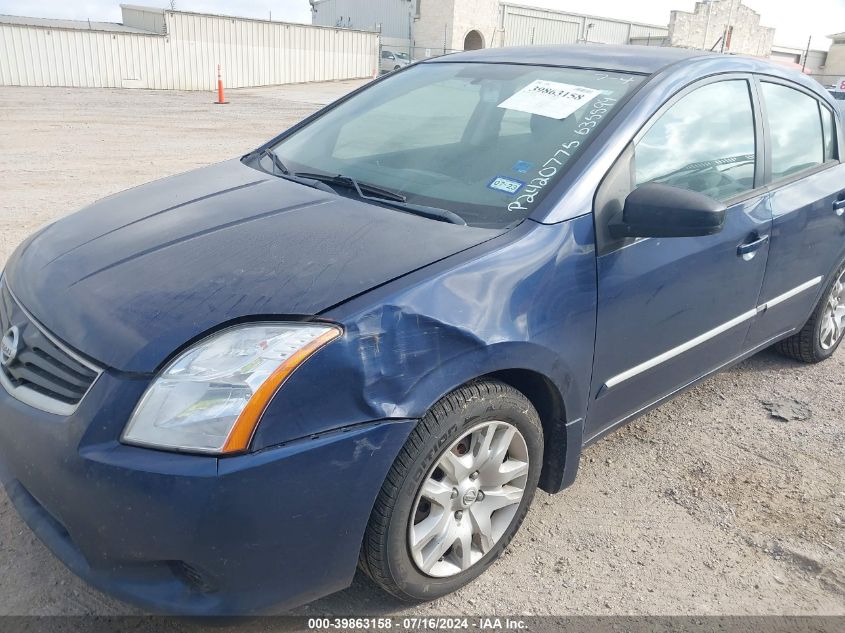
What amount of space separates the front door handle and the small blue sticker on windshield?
1.05 m

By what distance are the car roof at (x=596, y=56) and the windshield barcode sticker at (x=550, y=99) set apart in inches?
8.1

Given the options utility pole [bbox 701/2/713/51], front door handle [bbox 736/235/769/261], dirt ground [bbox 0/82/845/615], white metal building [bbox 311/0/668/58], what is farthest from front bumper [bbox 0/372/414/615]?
utility pole [bbox 701/2/713/51]

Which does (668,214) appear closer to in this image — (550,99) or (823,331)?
(550,99)

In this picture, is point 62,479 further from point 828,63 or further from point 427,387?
point 828,63

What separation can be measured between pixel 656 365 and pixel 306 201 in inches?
→ 56.0

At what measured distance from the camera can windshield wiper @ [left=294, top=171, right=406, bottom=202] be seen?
2.54 meters

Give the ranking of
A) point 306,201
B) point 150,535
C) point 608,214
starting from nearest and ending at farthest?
point 150,535 → point 608,214 → point 306,201

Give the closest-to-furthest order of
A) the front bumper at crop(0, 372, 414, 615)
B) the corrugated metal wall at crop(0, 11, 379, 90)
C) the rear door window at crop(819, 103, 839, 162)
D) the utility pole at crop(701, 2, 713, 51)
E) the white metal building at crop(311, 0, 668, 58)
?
1. the front bumper at crop(0, 372, 414, 615)
2. the rear door window at crop(819, 103, 839, 162)
3. the corrugated metal wall at crop(0, 11, 379, 90)
4. the white metal building at crop(311, 0, 668, 58)
5. the utility pole at crop(701, 2, 713, 51)

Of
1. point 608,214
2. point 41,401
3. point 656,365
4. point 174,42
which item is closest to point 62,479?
point 41,401

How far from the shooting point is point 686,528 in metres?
2.64

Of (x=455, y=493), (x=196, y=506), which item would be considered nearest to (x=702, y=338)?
(x=455, y=493)

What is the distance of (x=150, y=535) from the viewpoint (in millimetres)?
1688

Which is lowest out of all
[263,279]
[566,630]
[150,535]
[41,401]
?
[566,630]

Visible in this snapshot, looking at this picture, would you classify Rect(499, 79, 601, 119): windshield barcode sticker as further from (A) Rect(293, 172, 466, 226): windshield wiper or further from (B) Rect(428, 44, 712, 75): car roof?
(A) Rect(293, 172, 466, 226): windshield wiper
